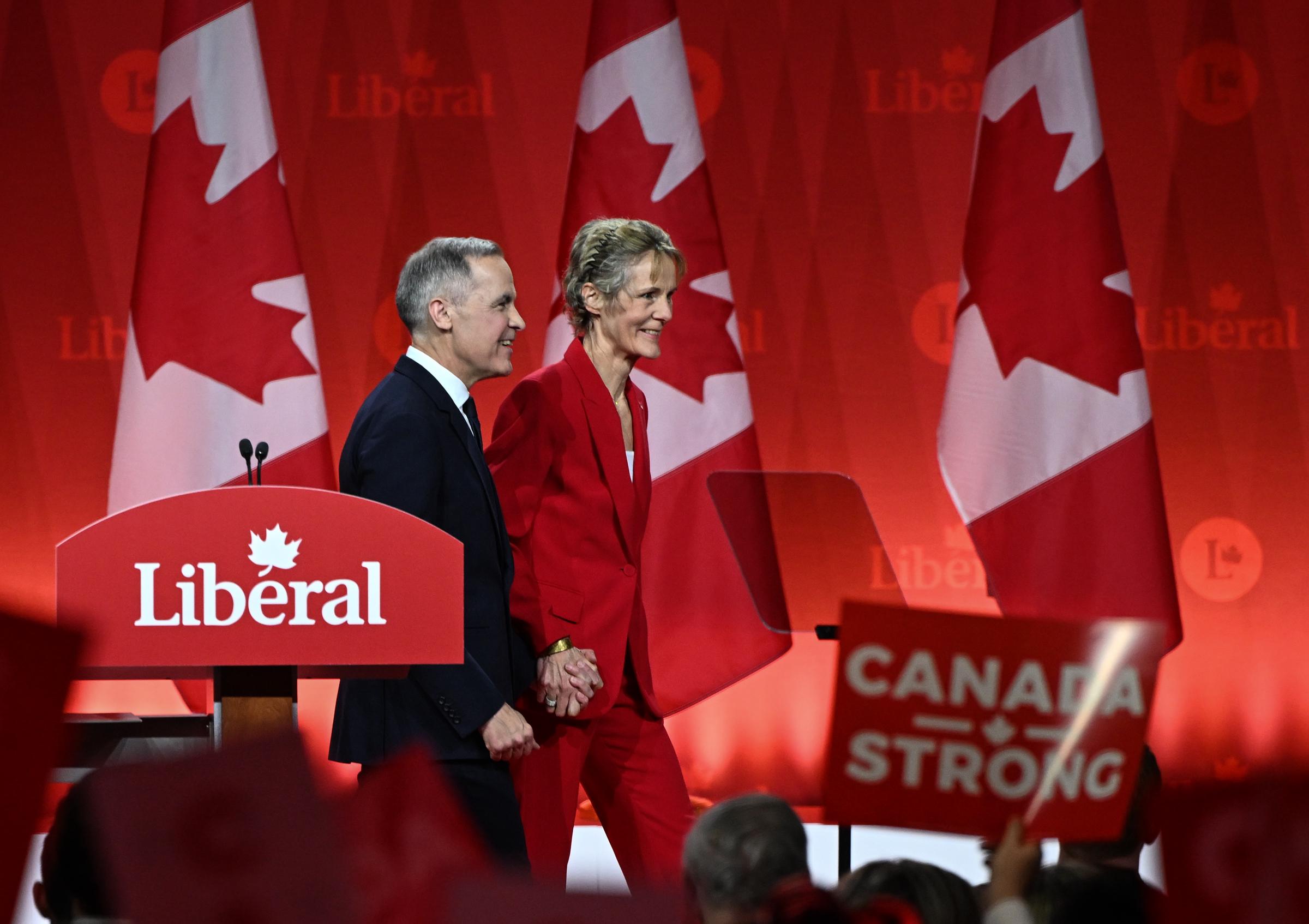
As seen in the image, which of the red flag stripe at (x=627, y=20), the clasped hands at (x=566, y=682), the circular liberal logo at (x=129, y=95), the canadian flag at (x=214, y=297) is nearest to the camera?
the clasped hands at (x=566, y=682)

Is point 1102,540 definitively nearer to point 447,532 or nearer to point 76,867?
point 447,532

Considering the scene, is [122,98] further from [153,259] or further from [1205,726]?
[1205,726]

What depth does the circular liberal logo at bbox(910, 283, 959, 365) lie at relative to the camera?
4.71 metres

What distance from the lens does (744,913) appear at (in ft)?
4.48

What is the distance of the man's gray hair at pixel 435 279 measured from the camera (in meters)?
2.65

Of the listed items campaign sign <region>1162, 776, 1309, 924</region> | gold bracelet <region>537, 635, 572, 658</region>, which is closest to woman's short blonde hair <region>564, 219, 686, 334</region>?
gold bracelet <region>537, 635, 572, 658</region>

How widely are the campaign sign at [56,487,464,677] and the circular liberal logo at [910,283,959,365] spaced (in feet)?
9.55

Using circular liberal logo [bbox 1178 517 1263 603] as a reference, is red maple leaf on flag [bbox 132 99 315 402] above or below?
above

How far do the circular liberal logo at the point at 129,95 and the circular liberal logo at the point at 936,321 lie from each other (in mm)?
2324

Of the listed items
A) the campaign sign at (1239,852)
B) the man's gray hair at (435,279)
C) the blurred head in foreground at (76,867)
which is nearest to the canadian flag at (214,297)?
the man's gray hair at (435,279)

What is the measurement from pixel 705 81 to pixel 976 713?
3.44 metres

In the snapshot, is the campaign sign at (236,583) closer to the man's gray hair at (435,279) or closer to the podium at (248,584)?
the podium at (248,584)

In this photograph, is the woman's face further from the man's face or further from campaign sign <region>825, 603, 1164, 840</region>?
campaign sign <region>825, 603, 1164, 840</region>

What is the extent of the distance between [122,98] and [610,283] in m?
2.40
